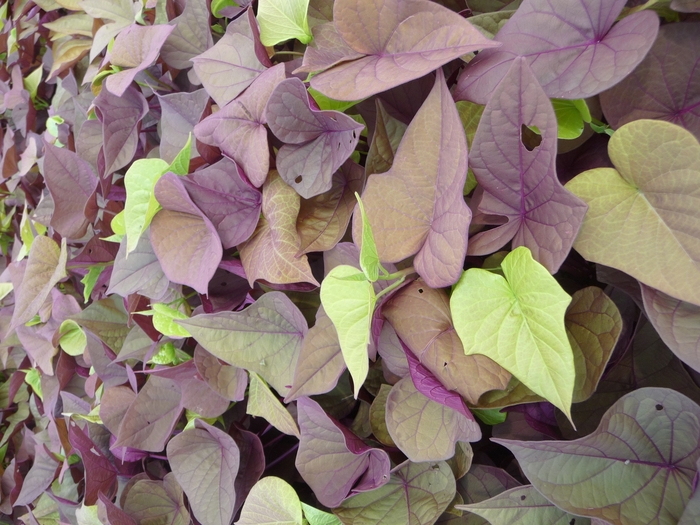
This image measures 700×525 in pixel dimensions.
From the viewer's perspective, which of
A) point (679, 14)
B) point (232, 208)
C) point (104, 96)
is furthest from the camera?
point (104, 96)

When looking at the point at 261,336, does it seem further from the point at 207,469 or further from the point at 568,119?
the point at 568,119

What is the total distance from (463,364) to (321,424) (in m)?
0.13

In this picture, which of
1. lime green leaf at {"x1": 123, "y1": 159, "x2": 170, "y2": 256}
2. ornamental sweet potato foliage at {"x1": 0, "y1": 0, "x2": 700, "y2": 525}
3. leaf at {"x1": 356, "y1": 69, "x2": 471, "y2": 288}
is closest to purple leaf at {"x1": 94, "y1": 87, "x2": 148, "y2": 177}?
ornamental sweet potato foliage at {"x1": 0, "y1": 0, "x2": 700, "y2": 525}

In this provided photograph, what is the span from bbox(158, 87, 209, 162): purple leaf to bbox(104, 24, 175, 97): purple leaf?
1.8 inches

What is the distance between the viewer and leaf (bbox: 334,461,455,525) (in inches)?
13.6

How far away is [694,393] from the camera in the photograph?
0.30 meters

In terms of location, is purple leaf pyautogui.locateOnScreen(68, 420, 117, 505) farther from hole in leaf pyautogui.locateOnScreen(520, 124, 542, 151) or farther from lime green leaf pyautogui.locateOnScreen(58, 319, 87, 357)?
hole in leaf pyautogui.locateOnScreen(520, 124, 542, 151)

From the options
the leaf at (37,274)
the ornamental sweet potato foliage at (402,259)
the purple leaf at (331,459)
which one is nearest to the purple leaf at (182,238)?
the ornamental sweet potato foliage at (402,259)

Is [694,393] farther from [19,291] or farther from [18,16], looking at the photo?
[18,16]

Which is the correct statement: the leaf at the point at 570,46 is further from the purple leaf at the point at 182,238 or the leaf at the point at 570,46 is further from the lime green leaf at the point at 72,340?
the lime green leaf at the point at 72,340

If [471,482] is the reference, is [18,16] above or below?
above

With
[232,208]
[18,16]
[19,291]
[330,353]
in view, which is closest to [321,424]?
[330,353]

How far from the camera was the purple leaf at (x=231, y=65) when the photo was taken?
1.25 ft

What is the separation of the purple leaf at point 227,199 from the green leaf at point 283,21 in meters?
0.10
